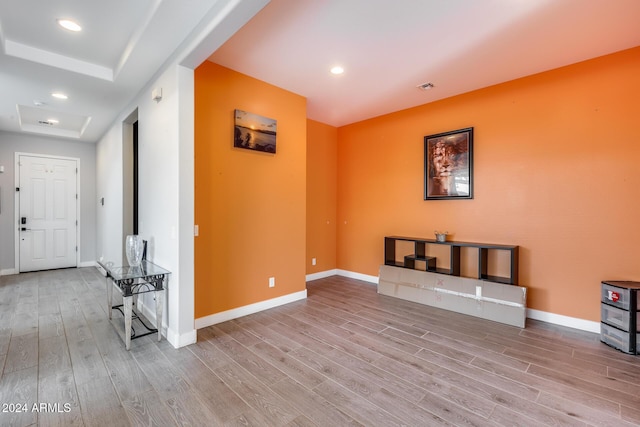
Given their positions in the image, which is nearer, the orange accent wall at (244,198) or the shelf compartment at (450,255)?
the orange accent wall at (244,198)

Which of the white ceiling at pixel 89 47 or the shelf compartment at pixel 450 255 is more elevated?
the white ceiling at pixel 89 47

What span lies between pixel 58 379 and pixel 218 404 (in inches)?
53.3

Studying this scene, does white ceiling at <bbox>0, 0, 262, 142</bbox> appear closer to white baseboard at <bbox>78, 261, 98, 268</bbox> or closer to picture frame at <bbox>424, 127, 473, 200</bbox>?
picture frame at <bbox>424, 127, 473, 200</bbox>

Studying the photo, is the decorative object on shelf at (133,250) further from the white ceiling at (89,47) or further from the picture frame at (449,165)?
Answer: the picture frame at (449,165)

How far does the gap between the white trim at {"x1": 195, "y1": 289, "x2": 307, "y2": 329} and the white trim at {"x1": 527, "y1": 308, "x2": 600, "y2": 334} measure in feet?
9.60

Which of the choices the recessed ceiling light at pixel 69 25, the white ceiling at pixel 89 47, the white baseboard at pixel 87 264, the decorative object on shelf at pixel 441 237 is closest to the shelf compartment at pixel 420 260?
the decorative object on shelf at pixel 441 237

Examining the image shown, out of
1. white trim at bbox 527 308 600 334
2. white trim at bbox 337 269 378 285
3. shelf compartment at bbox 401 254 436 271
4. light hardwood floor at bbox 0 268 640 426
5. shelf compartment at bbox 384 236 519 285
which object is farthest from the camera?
white trim at bbox 337 269 378 285

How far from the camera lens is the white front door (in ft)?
19.0

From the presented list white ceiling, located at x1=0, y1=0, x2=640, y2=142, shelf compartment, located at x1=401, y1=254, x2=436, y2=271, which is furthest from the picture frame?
shelf compartment, located at x1=401, y1=254, x2=436, y2=271

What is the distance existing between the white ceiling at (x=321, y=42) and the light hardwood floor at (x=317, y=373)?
2708 mm

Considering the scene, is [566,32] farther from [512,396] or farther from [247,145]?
[247,145]

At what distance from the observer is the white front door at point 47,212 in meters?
5.78

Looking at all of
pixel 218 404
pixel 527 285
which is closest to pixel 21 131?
pixel 218 404

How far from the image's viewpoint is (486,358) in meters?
2.61
